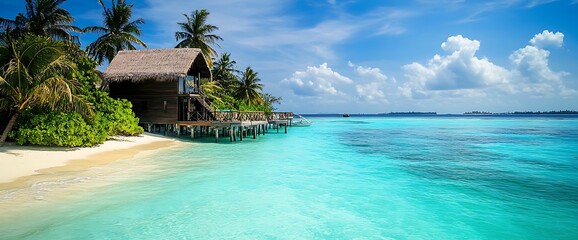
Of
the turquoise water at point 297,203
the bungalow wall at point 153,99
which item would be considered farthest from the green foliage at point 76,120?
the bungalow wall at point 153,99

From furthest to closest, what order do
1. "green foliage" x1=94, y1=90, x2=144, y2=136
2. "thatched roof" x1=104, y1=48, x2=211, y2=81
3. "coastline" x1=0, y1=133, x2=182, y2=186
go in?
"thatched roof" x1=104, y1=48, x2=211, y2=81 → "green foliage" x1=94, y1=90, x2=144, y2=136 → "coastline" x1=0, y1=133, x2=182, y2=186

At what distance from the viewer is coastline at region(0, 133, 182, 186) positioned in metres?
9.72

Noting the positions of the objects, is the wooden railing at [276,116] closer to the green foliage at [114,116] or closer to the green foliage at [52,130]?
the green foliage at [114,116]

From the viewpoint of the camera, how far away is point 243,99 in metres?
36.9

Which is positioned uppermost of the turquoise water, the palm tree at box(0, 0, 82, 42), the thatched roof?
the palm tree at box(0, 0, 82, 42)

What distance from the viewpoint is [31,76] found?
11922mm

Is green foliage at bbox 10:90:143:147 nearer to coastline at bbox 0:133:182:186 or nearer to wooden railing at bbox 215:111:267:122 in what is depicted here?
coastline at bbox 0:133:182:186

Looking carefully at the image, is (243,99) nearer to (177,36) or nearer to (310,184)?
(177,36)

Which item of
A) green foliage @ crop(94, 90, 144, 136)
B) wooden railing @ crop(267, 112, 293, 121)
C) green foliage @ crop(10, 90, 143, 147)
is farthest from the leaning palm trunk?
wooden railing @ crop(267, 112, 293, 121)

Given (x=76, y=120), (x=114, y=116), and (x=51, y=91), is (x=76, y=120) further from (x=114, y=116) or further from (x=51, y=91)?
(x=114, y=116)

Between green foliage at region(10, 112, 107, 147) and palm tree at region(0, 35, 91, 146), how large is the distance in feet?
1.26

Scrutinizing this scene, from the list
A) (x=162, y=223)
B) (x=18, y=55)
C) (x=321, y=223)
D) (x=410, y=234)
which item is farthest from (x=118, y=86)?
(x=410, y=234)

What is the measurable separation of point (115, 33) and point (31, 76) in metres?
16.6

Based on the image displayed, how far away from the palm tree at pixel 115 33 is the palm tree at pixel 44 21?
1.99 meters
